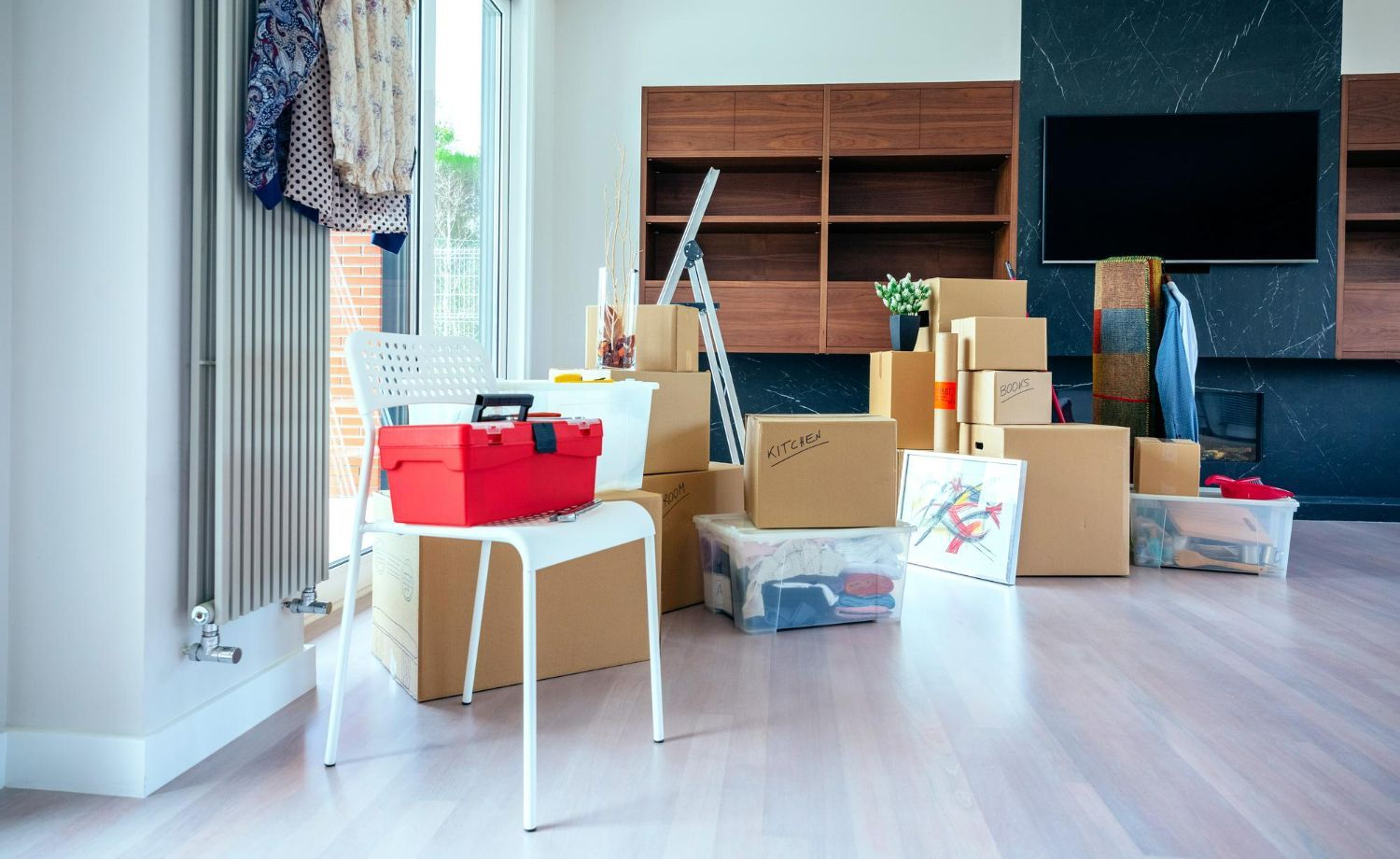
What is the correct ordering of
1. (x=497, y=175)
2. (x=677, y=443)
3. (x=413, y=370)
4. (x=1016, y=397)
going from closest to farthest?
(x=413, y=370) → (x=677, y=443) → (x=1016, y=397) → (x=497, y=175)

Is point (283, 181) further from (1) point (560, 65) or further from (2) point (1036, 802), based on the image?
(1) point (560, 65)

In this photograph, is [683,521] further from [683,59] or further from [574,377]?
[683,59]

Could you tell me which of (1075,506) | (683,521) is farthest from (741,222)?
(683,521)

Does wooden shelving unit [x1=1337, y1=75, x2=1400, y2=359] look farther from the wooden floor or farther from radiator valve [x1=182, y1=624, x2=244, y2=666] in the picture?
radiator valve [x1=182, y1=624, x2=244, y2=666]

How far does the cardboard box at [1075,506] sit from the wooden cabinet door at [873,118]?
185cm

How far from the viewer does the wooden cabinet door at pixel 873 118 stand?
4383 millimetres

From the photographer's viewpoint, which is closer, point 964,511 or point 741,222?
point 964,511

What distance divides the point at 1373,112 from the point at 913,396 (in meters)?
2.69

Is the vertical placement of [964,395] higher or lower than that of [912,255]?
lower

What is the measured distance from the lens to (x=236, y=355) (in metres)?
1.60

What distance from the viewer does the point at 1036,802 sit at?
4.76ft

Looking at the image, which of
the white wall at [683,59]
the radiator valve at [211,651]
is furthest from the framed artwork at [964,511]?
the radiator valve at [211,651]

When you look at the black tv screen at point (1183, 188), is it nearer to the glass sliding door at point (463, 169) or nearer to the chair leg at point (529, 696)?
the glass sliding door at point (463, 169)

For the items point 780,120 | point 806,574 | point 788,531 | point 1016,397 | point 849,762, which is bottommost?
point 849,762
